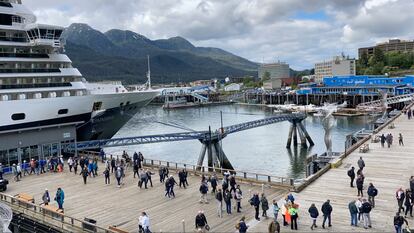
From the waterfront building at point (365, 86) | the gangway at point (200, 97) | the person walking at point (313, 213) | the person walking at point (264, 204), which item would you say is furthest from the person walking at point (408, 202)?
the gangway at point (200, 97)

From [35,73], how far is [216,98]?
141621mm

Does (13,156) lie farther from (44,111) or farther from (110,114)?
(110,114)

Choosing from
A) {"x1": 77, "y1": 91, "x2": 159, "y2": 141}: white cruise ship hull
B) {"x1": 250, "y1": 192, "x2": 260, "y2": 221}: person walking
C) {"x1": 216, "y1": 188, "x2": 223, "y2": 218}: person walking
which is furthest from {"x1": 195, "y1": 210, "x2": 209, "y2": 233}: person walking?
{"x1": 77, "y1": 91, "x2": 159, "y2": 141}: white cruise ship hull

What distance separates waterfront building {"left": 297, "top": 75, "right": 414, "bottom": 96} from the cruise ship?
287 ft

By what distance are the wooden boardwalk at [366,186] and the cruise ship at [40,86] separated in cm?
2140

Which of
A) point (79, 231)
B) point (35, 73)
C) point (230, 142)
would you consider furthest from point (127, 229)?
point (230, 142)

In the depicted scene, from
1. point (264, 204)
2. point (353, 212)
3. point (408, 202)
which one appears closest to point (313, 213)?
point (353, 212)

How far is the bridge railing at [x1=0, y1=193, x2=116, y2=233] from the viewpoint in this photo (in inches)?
624

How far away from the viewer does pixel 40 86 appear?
109 ft

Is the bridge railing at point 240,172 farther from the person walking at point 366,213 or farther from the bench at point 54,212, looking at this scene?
the bench at point 54,212

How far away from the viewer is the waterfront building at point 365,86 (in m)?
106

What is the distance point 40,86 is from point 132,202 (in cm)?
1790

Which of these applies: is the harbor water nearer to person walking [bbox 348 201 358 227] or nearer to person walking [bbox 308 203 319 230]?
person walking [bbox 308 203 319 230]

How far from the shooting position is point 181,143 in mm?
61938
